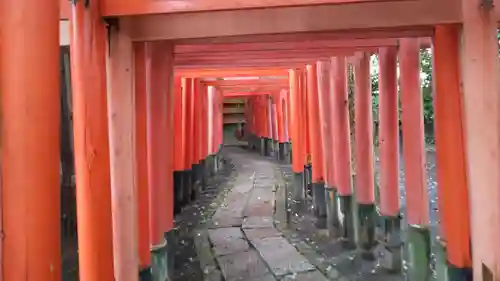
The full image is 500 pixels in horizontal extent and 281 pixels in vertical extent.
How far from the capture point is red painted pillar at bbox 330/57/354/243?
547 centimetres

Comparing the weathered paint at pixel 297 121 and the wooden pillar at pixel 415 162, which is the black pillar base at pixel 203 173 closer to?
the weathered paint at pixel 297 121

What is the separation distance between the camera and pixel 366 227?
17.2ft

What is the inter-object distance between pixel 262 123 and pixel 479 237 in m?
14.8

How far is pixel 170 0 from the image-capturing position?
2270mm

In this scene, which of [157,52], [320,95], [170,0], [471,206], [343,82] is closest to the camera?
[170,0]

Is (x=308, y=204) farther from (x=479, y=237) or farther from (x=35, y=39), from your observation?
(x=35, y=39)

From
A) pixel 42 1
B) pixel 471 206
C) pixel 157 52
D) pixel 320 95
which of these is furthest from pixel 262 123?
pixel 42 1

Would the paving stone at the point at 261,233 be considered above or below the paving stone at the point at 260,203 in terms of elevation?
below

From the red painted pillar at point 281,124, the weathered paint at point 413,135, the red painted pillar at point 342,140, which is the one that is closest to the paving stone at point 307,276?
the weathered paint at point 413,135

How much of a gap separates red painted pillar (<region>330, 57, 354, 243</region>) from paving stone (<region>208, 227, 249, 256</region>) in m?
1.25

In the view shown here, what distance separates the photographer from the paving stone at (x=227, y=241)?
550 cm

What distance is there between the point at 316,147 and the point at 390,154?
2.23m

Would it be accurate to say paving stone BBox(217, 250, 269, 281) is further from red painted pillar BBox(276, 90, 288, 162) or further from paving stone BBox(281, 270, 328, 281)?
red painted pillar BBox(276, 90, 288, 162)

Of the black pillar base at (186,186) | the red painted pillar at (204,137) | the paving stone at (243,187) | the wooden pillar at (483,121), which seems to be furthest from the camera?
the red painted pillar at (204,137)
